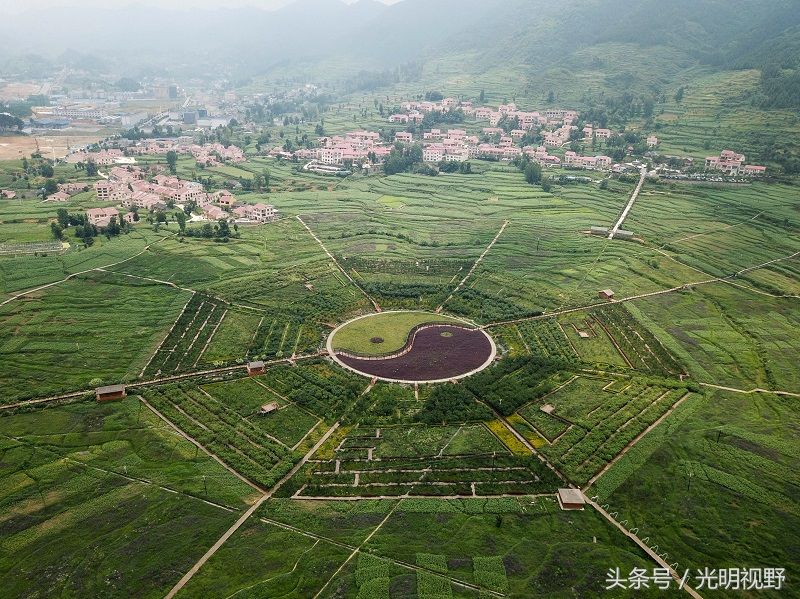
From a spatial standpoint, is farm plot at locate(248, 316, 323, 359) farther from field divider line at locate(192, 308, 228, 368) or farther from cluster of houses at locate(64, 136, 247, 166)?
cluster of houses at locate(64, 136, 247, 166)

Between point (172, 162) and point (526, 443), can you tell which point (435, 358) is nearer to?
point (526, 443)

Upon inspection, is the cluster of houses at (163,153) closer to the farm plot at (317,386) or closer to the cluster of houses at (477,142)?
the cluster of houses at (477,142)

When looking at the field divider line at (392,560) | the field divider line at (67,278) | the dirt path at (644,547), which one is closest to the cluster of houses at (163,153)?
the field divider line at (67,278)

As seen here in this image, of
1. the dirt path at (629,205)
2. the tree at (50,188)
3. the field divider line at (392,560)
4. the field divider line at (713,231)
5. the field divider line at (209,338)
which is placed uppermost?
the tree at (50,188)

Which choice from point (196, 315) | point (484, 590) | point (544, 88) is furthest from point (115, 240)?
point (544, 88)

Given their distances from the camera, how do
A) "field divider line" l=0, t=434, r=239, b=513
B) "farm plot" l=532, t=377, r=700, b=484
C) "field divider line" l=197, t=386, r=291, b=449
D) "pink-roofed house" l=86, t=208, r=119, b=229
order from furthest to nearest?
"pink-roofed house" l=86, t=208, r=119, b=229 < "field divider line" l=197, t=386, r=291, b=449 < "farm plot" l=532, t=377, r=700, b=484 < "field divider line" l=0, t=434, r=239, b=513

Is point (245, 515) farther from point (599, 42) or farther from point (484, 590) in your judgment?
point (599, 42)

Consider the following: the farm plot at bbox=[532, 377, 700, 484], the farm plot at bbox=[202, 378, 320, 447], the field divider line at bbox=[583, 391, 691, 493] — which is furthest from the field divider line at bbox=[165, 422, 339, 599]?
the field divider line at bbox=[583, 391, 691, 493]

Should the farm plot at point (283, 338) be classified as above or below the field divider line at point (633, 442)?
above

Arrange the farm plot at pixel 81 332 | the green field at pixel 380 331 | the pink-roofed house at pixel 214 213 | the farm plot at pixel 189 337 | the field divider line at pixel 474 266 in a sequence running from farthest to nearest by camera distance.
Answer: the pink-roofed house at pixel 214 213
the field divider line at pixel 474 266
the green field at pixel 380 331
the farm plot at pixel 189 337
the farm plot at pixel 81 332
